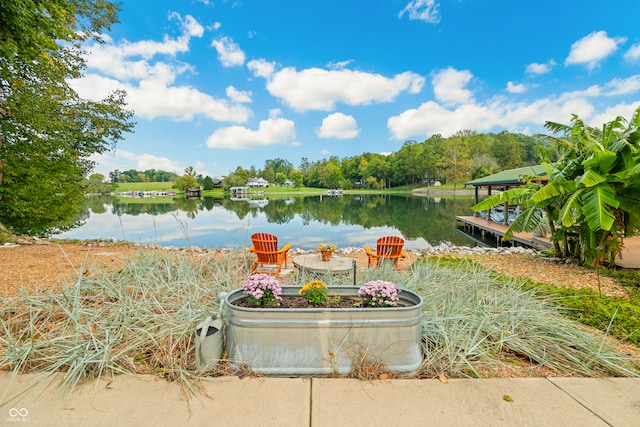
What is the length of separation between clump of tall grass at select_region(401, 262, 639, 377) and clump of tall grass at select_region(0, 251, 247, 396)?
1950mm

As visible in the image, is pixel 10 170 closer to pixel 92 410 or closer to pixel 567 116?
pixel 92 410

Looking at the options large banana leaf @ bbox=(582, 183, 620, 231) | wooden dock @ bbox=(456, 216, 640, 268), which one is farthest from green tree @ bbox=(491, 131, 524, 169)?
large banana leaf @ bbox=(582, 183, 620, 231)

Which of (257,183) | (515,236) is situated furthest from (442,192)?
(257,183)

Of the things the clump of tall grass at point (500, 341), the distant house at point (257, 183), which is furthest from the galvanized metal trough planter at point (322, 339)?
the distant house at point (257, 183)

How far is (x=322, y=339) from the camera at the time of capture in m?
2.11

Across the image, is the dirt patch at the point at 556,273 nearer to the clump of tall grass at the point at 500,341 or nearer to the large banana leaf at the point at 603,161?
the clump of tall grass at the point at 500,341

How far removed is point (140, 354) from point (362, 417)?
1.80 metres

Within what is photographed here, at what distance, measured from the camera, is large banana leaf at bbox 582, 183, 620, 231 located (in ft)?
14.8

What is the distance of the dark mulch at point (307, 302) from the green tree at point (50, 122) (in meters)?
7.99

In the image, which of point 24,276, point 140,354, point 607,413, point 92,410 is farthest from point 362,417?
point 24,276

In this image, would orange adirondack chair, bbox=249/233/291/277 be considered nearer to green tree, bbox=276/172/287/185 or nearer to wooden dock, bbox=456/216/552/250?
wooden dock, bbox=456/216/552/250

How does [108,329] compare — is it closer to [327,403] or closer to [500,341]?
[327,403]

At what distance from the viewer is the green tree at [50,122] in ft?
25.5

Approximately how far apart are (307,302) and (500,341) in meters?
1.63
